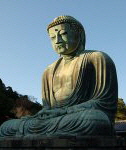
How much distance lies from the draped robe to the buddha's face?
46cm

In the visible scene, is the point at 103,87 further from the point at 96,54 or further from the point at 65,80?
the point at 65,80

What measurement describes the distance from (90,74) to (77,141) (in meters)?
2.35

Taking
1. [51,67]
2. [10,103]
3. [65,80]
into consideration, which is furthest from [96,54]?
[10,103]

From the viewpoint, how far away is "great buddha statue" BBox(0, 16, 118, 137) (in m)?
7.41

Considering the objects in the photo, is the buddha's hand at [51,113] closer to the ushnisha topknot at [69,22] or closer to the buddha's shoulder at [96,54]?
the buddha's shoulder at [96,54]

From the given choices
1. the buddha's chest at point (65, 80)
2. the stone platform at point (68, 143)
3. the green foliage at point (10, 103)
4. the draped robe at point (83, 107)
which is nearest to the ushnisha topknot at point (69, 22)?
the draped robe at point (83, 107)

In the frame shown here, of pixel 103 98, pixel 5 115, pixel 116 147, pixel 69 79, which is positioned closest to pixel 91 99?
pixel 103 98

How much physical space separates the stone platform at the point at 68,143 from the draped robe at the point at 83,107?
0.76 ft

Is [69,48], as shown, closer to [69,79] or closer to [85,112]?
[69,79]

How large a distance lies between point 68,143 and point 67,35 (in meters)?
3.47

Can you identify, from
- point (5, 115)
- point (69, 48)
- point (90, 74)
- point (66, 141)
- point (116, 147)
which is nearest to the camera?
point (66, 141)

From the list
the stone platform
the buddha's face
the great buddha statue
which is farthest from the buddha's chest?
the stone platform

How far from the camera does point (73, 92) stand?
868cm

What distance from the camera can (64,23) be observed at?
372 inches
